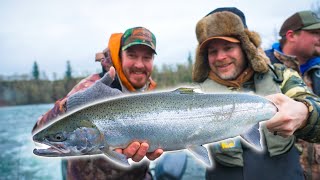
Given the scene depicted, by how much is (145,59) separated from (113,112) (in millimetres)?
1753

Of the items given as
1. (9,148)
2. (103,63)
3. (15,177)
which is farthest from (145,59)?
(9,148)

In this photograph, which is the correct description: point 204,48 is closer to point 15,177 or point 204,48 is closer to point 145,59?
point 145,59

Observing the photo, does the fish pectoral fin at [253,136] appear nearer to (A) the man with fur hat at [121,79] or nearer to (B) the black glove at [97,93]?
(B) the black glove at [97,93]

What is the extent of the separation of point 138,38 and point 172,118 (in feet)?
5.66

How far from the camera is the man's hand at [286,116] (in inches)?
102

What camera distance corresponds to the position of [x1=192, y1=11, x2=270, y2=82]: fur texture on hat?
353 cm

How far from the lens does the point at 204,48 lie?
3748 mm

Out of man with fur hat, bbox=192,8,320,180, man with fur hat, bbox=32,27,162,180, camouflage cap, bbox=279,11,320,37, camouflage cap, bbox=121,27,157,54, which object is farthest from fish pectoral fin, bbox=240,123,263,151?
camouflage cap, bbox=279,11,320,37

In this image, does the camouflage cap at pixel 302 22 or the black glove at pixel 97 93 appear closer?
the black glove at pixel 97 93

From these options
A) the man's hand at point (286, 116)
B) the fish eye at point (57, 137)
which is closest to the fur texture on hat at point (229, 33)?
the man's hand at point (286, 116)

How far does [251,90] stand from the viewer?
3482mm

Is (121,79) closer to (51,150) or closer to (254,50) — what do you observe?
(254,50)

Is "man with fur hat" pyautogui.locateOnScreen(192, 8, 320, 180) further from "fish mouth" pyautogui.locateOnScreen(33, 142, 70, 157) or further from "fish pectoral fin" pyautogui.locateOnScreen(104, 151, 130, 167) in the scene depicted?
"fish mouth" pyautogui.locateOnScreen(33, 142, 70, 157)

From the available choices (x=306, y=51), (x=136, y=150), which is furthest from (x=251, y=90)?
(x=306, y=51)
